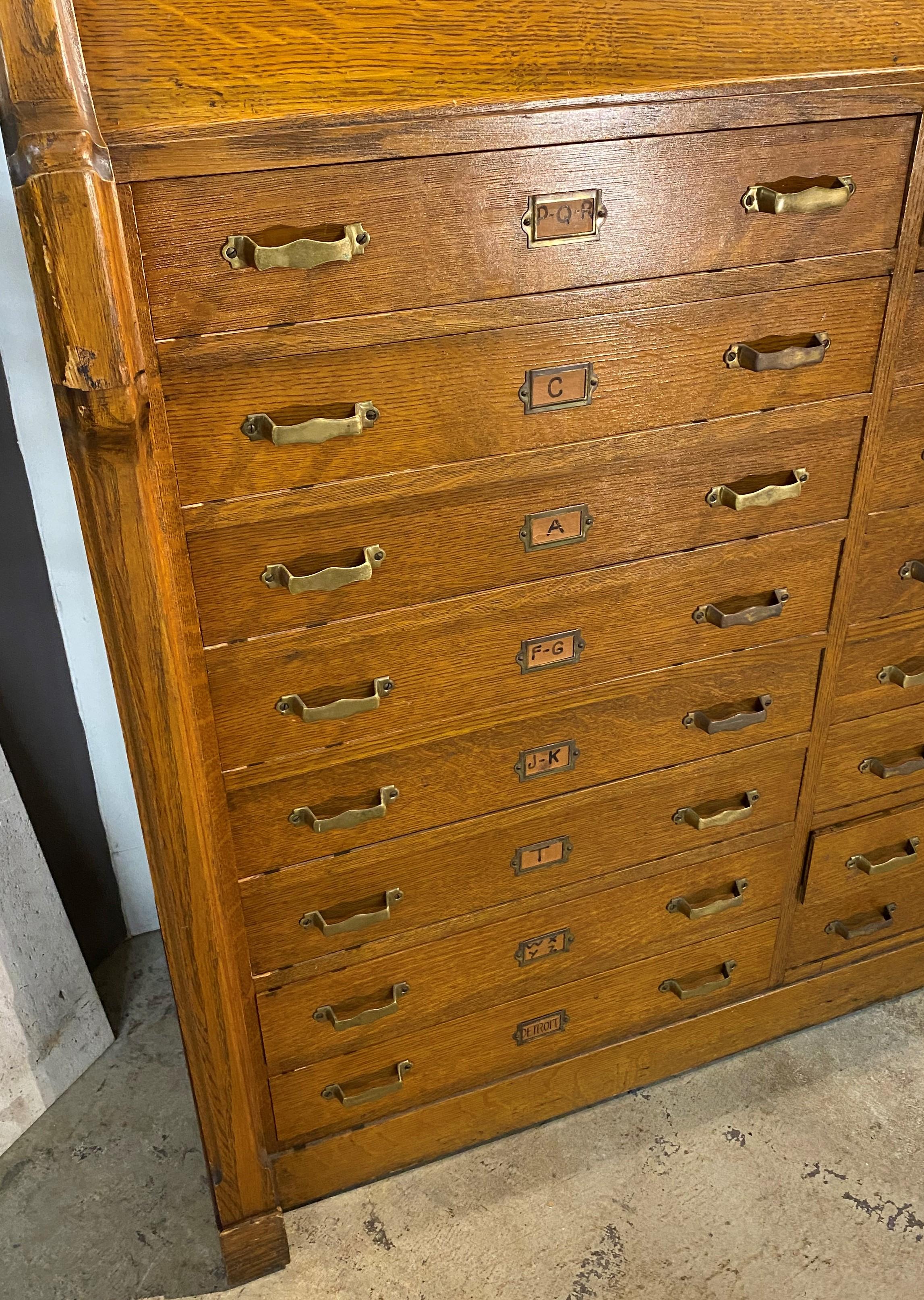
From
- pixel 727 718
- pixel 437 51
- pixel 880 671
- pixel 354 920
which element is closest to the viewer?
pixel 437 51

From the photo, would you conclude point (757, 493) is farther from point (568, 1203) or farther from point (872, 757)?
point (568, 1203)

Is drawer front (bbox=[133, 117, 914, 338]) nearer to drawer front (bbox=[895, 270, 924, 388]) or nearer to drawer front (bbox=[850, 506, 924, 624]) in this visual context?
drawer front (bbox=[895, 270, 924, 388])

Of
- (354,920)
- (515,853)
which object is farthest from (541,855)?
(354,920)

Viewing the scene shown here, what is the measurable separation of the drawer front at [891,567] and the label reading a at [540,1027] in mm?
826

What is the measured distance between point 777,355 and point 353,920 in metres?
0.97

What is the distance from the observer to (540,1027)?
176 centimetres

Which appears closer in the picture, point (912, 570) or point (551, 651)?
point (551, 651)

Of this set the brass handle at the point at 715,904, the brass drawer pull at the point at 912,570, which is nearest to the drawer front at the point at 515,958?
the brass handle at the point at 715,904

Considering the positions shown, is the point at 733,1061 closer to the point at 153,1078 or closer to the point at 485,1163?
the point at 485,1163

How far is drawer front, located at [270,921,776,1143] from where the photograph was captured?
164 cm

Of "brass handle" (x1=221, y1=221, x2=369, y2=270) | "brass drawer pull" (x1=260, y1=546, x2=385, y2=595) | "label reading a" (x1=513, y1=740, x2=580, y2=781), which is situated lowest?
"label reading a" (x1=513, y1=740, x2=580, y2=781)

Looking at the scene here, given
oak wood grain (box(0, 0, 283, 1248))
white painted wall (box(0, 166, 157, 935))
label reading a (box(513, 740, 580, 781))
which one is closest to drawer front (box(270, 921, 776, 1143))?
oak wood grain (box(0, 0, 283, 1248))

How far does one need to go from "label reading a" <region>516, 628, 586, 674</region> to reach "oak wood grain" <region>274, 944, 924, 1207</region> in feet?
2.65

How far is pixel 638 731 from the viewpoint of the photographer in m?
1.56
